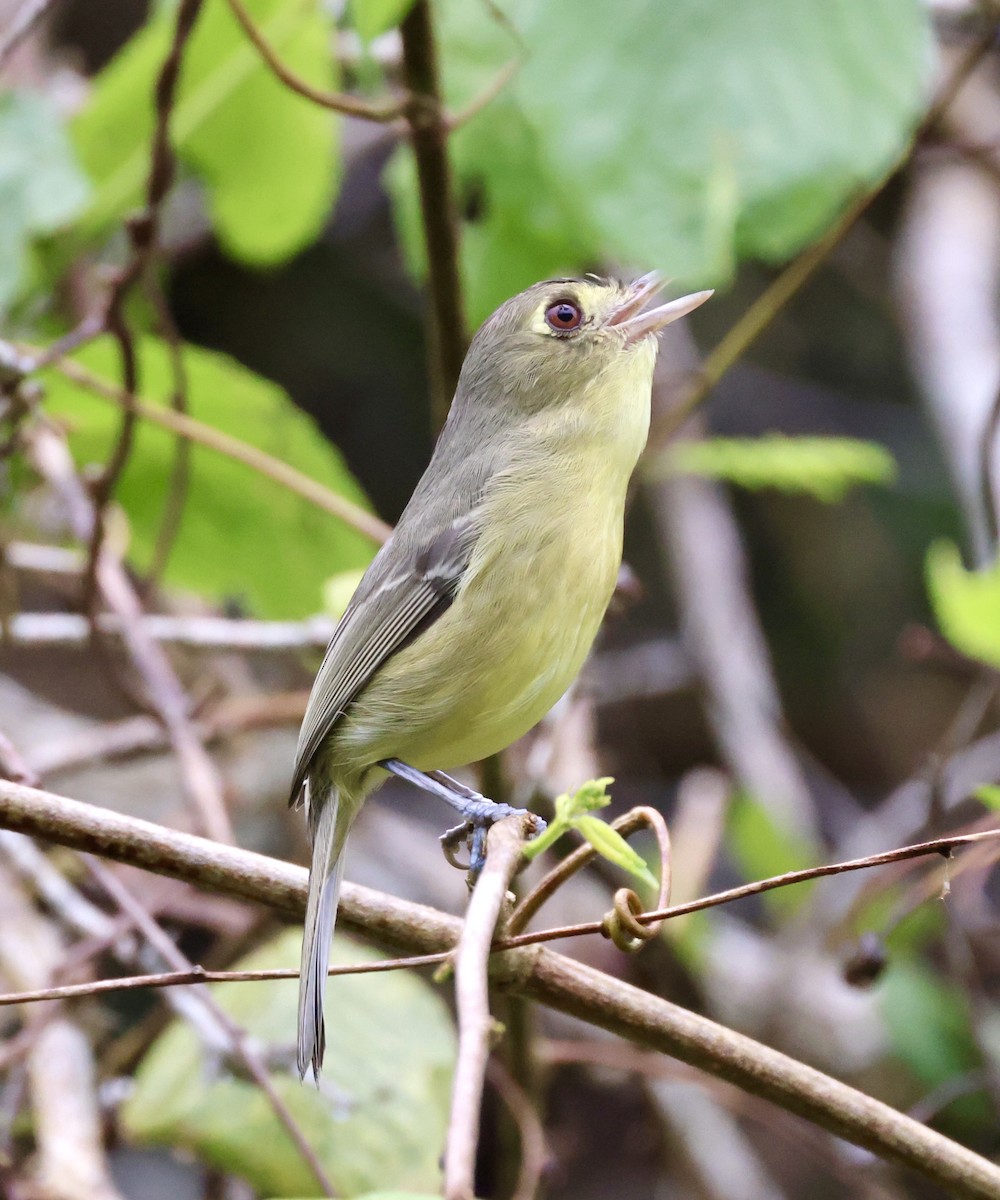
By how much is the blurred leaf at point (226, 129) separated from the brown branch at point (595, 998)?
2519 millimetres

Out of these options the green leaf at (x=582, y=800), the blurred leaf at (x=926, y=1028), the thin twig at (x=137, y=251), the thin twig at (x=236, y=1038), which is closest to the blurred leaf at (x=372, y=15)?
the thin twig at (x=137, y=251)

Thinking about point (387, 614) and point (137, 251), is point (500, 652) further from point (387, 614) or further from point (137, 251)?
point (137, 251)

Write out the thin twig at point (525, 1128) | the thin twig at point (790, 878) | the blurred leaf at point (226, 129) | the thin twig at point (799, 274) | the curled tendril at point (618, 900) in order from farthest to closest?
the blurred leaf at point (226, 129), the thin twig at point (799, 274), the thin twig at point (525, 1128), the curled tendril at point (618, 900), the thin twig at point (790, 878)

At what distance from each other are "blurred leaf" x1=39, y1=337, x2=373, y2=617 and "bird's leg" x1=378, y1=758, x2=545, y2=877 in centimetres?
129

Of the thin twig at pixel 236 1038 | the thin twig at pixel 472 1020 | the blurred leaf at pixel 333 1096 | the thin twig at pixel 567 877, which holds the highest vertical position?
the thin twig at pixel 472 1020

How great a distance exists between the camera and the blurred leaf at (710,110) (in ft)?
7.46

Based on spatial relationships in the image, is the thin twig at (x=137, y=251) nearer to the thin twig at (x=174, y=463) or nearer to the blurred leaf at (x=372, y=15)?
the thin twig at (x=174, y=463)

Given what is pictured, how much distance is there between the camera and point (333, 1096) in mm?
2682

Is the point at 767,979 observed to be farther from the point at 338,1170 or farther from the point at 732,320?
the point at 732,320

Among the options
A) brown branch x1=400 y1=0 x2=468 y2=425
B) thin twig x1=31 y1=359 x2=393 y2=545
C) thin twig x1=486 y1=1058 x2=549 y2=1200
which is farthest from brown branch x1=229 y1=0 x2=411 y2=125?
thin twig x1=486 y1=1058 x2=549 y2=1200

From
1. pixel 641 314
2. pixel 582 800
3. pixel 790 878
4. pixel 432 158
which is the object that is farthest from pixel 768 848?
pixel 582 800

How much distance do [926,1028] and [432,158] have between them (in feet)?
9.48

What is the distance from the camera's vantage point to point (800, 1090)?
1.62 meters

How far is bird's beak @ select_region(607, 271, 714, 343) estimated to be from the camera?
2.37m
